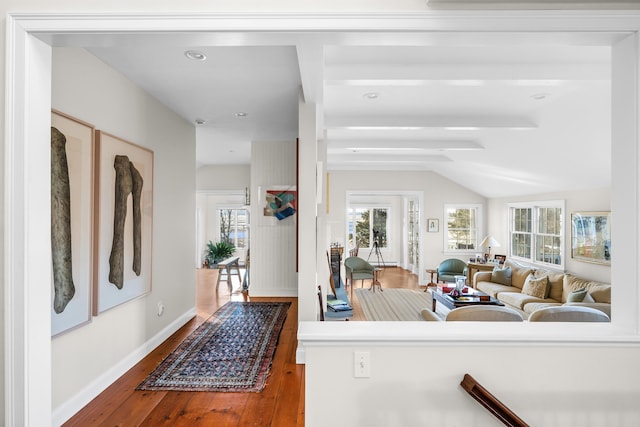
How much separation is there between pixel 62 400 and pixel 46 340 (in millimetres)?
1178

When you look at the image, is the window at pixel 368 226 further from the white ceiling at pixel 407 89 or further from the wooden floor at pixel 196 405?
the wooden floor at pixel 196 405

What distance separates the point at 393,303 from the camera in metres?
6.68

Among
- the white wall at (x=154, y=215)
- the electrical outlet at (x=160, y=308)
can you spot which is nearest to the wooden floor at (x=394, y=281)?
the white wall at (x=154, y=215)

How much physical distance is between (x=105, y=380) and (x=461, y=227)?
7.95m

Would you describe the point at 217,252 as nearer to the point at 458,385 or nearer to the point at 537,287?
the point at 537,287

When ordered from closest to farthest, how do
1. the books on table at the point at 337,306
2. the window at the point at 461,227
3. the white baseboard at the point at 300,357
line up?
the white baseboard at the point at 300,357 → the books on table at the point at 337,306 → the window at the point at 461,227

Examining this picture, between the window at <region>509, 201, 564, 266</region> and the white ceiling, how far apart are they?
23.3 inches

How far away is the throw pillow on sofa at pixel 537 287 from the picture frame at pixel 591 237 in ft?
2.07

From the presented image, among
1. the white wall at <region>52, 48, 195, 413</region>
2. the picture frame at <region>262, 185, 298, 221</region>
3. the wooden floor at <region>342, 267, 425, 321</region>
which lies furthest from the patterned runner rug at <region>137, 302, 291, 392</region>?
the wooden floor at <region>342, 267, 425, 321</region>

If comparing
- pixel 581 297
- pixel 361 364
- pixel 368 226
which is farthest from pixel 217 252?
pixel 361 364

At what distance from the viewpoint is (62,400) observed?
7.43ft

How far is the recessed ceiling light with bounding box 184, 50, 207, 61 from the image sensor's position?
8.09 feet

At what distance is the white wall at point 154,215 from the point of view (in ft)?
7.59

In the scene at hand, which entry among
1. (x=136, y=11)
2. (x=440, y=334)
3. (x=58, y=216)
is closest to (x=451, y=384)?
(x=440, y=334)
